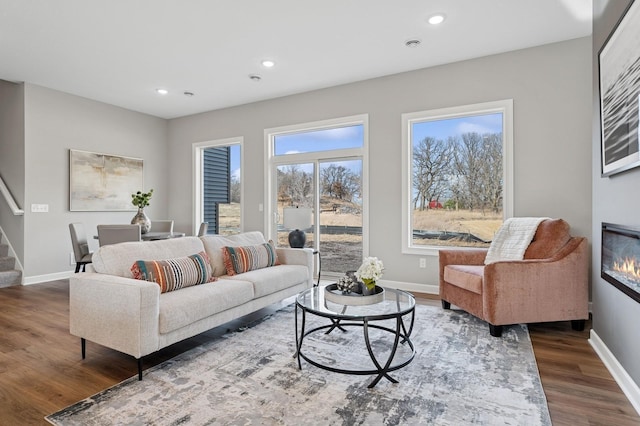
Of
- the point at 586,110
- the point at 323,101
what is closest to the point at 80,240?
the point at 323,101

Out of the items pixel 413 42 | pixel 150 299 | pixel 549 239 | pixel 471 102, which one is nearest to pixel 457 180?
pixel 471 102

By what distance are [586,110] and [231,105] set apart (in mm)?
4932

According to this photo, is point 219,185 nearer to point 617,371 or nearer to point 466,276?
point 466,276

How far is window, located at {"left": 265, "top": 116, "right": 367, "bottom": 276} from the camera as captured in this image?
16.5 ft

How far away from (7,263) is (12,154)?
5.12ft

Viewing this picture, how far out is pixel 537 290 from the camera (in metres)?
2.97

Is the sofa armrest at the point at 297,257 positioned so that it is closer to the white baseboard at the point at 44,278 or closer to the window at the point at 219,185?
the window at the point at 219,185

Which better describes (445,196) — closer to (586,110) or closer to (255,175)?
(586,110)

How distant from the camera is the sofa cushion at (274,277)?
3198mm

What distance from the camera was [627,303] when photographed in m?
2.12

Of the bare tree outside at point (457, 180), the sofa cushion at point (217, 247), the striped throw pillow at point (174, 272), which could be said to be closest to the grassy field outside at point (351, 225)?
the bare tree outside at point (457, 180)

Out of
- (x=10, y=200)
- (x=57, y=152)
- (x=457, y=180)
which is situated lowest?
(x=10, y=200)

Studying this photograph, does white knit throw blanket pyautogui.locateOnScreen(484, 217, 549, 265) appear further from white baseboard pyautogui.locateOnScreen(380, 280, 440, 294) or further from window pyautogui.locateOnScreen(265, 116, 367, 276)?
window pyautogui.locateOnScreen(265, 116, 367, 276)

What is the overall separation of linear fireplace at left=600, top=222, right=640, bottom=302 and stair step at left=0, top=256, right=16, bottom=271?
22.5ft
